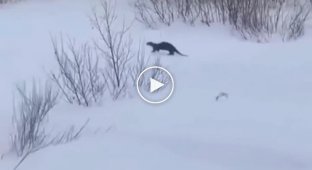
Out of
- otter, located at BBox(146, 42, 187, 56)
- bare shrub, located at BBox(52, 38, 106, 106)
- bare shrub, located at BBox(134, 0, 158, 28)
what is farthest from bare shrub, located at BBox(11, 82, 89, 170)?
bare shrub, located at BBox(134, 0, 158, 28)

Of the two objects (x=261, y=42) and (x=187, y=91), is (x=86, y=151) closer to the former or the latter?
(x=187, y=91)

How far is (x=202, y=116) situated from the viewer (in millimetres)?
5996

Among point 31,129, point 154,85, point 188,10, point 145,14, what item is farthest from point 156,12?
point 31,129

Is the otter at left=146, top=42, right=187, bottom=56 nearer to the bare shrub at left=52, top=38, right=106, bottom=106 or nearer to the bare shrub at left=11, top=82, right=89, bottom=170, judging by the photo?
the bare shrub at left=52, top=38, right=106, bottom=106

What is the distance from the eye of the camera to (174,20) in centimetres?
1027

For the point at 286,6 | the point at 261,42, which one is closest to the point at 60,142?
the point at 261,42

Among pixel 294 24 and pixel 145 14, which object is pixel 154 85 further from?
pixel 145 14

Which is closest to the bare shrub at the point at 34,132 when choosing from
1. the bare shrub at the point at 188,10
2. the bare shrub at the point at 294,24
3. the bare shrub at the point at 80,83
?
the bare shrub at the point at 80,83

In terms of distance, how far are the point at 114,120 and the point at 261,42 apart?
335 cm
